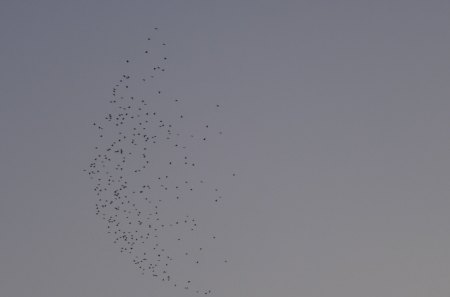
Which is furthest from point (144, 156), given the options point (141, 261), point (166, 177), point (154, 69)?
point (141, 261)

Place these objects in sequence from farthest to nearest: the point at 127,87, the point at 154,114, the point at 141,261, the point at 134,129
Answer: the point at 141,261
the point at 127,87
the point at 154,114
the point at 134,129

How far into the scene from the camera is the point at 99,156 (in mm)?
15680

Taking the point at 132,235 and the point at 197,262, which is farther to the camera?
the point at 197,262

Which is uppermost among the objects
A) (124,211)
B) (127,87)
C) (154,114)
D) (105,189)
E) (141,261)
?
(127,87)

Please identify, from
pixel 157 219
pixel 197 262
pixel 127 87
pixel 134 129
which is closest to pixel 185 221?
pixel 157 219

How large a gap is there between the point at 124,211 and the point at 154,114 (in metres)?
4.74

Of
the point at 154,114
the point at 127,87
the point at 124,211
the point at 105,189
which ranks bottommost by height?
the point at 124,211

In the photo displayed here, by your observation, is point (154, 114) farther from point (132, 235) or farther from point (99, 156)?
point (132, 235)

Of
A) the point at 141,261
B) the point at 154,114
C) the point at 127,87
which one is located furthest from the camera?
the point at 141,261

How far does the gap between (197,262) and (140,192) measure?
223 inches

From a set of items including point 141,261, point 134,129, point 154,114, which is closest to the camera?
point 134,129

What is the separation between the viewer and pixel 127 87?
51.1 feet

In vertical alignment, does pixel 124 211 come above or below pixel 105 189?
below

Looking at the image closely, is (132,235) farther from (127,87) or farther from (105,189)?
(127,87)
